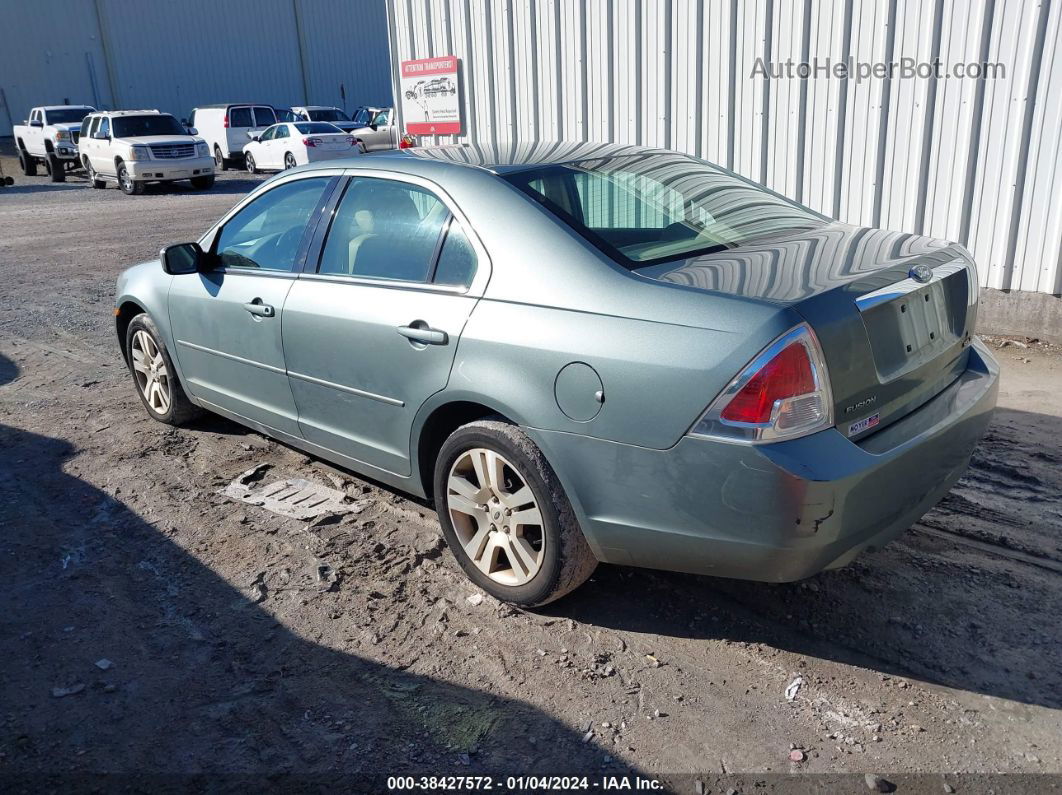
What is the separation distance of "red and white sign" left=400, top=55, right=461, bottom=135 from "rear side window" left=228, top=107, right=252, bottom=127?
18510mm

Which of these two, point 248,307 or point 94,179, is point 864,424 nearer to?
point 248,307

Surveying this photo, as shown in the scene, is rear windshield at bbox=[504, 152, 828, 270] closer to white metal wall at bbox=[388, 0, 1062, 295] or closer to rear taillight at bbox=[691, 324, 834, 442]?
rear taillight at bbox=[691, 324, 834, 442]

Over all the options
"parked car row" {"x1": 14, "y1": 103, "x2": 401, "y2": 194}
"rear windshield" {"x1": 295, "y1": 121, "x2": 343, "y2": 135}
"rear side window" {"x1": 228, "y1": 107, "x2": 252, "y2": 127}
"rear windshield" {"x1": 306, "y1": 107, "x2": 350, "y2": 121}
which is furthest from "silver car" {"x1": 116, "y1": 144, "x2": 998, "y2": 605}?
"rear windshield" {"x1": 306, "y1": 107, "x2": 350, "y2": 121}

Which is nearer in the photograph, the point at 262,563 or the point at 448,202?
Result: the point at 448,202

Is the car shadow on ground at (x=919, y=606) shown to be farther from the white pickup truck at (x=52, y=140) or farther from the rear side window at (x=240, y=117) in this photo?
the rear side window at (x=240, y=117)

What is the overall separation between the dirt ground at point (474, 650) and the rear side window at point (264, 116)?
25.3 meters

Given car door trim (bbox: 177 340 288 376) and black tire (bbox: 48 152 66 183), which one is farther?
black tire (bbox: 48 152 66 183)

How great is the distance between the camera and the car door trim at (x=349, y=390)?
373 centimetres

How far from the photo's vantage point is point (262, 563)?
399 cm

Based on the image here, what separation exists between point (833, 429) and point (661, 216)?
4.21 ft

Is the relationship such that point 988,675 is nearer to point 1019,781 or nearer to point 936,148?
point 1019,781

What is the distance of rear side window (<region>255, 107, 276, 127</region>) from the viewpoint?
2782 centimetres

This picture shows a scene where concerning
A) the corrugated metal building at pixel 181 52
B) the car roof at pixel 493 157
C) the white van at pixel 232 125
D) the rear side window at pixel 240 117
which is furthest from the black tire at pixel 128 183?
the car roof at pixel 493 157

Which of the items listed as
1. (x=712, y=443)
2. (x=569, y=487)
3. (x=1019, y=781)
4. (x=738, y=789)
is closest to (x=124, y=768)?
(x=569, y=487)
